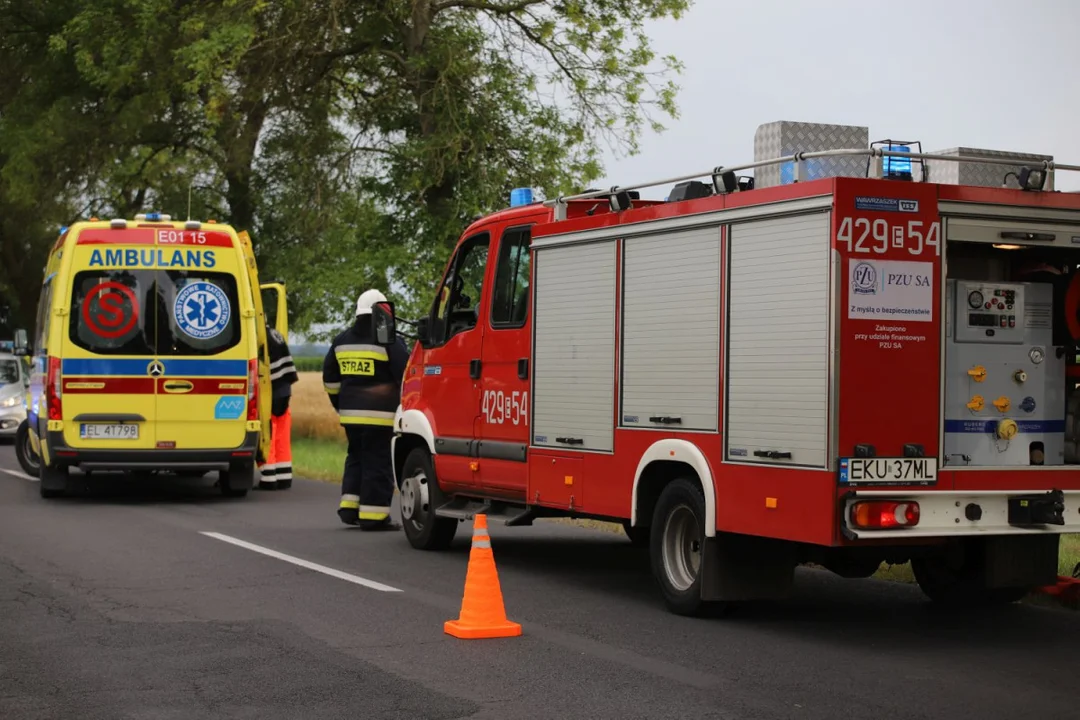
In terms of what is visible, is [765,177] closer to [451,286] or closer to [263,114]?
[451,286]

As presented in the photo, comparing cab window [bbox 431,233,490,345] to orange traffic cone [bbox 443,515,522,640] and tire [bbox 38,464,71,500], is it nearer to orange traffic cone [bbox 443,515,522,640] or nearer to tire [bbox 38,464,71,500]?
orange traffic cone [bbox 443,515,522,640]

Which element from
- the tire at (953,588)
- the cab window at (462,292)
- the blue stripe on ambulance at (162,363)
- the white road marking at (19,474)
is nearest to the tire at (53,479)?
the blue stripe on ambulance at (162,363)

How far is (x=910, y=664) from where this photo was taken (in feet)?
26.3

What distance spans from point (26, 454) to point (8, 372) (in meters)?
9.51

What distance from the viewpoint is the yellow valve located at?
350 inches

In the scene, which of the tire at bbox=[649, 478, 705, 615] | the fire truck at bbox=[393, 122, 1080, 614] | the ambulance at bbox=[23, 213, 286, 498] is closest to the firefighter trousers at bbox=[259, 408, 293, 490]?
the ambulance at bbox=[23, 213, 286, 498]

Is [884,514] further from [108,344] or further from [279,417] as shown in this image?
[279,417]

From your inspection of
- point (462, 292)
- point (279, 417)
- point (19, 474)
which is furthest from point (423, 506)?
point (19, 474)

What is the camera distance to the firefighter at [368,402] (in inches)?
551

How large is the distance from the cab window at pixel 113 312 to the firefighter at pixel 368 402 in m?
3.19

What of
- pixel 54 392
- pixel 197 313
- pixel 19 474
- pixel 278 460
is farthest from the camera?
pixel 19 474

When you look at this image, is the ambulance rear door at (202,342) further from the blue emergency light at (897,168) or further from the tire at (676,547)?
the blue emergency light at (897,168)

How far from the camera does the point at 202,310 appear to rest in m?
16.7

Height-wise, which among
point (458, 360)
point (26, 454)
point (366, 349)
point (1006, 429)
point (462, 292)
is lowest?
point (26, 454)
